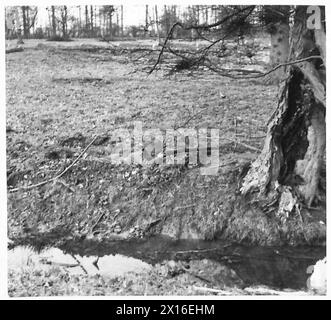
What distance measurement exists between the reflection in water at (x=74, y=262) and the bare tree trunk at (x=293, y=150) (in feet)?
3.97

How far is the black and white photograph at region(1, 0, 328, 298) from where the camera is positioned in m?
3.88

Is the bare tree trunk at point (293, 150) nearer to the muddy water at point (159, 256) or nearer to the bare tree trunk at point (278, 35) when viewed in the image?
the bare tree trunk at point (278, 35)

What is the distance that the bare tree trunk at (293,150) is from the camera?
3.95 meters

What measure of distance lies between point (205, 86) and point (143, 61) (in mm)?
596

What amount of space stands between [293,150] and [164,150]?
116cm

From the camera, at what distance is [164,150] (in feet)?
13.1

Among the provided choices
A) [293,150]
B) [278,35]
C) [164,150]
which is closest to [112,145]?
[164,150]

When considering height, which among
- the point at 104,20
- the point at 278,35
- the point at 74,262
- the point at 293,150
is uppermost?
the point at 104,20

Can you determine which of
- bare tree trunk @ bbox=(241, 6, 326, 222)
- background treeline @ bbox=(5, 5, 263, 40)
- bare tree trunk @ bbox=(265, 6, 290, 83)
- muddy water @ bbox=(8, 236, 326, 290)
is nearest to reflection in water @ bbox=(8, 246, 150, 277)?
muddy water @ bbox=(8, 236, 326, 290)

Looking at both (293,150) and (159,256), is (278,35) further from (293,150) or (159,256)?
(159,256)

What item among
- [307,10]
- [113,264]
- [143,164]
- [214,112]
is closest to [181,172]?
[143,164]

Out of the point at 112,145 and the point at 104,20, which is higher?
the point at 104,20

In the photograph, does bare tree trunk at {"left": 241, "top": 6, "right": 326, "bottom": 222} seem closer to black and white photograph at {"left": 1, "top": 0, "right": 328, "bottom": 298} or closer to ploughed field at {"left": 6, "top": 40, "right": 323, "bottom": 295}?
black and white photograph at {"left": 1, "top": 0, "right": 328, "bottom": 298}

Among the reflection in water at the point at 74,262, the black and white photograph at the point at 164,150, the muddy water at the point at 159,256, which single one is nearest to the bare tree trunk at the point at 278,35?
the black and white photograph at the point at 164,150
